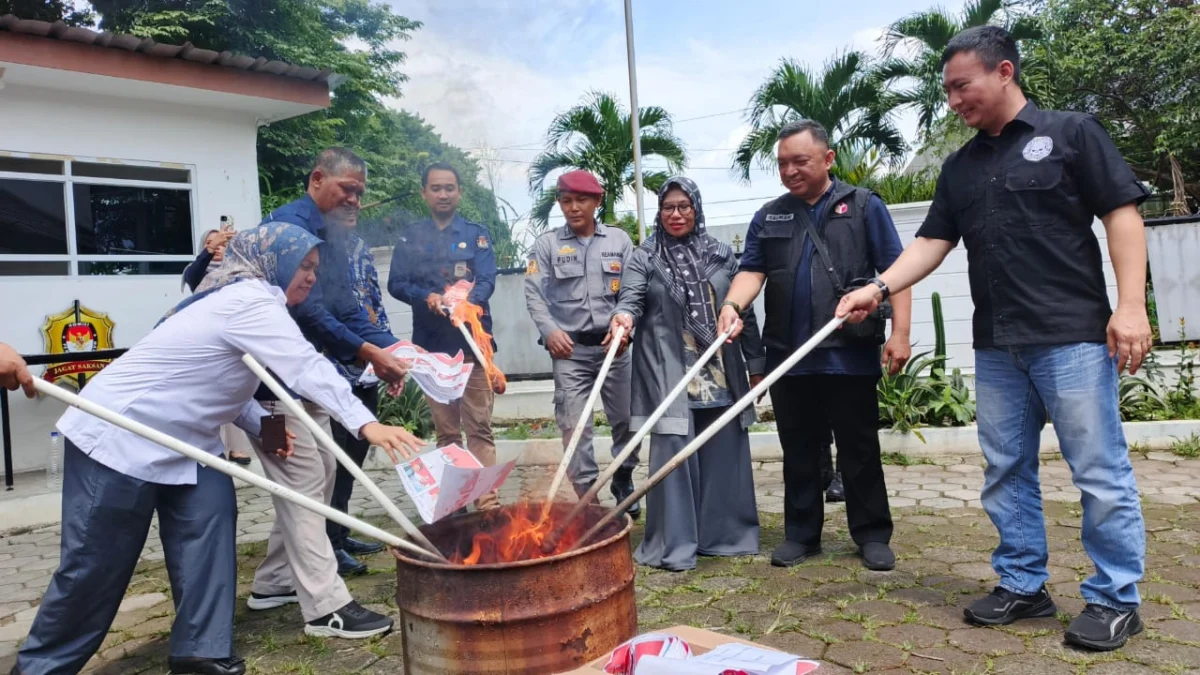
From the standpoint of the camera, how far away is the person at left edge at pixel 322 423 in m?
3.70

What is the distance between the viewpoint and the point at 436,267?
18.2 feet

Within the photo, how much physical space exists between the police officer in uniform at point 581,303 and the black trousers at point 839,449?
119cm

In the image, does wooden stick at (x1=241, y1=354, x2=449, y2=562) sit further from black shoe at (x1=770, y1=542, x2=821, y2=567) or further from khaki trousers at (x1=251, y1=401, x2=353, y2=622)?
black shoe at (x1=770, y1=542, x2=821, y2=567)

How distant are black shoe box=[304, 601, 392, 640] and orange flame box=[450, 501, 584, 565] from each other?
0.95 m

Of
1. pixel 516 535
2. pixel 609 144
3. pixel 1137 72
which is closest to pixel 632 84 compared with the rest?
pixel 609 144

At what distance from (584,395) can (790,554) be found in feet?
5.32

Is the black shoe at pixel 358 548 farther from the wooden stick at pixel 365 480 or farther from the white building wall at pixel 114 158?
the white building wall at pixel 114 158

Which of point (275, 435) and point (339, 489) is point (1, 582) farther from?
point (275, 435)

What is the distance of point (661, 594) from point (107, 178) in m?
7.14

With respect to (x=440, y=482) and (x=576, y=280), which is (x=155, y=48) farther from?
(x=440, y=482)

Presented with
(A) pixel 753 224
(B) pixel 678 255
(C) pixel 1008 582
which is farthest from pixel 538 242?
(C) pixel 1008 582

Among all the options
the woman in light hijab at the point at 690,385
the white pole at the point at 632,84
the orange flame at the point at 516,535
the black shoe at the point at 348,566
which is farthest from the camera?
the white pole at the point at 632,84

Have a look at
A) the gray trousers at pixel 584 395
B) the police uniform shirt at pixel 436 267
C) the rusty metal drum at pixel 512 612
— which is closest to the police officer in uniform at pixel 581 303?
the gray trousers at pixel 584 395

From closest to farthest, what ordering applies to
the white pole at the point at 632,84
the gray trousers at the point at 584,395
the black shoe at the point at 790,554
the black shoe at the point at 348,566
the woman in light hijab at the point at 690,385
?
the black shoe at the point at 790,554 → the woman in light hijab at the point at 690,385 → the black shoe at the point at 348,566 → the gray trousers at the point at 584,395 → the white pole at the point at 632,84
